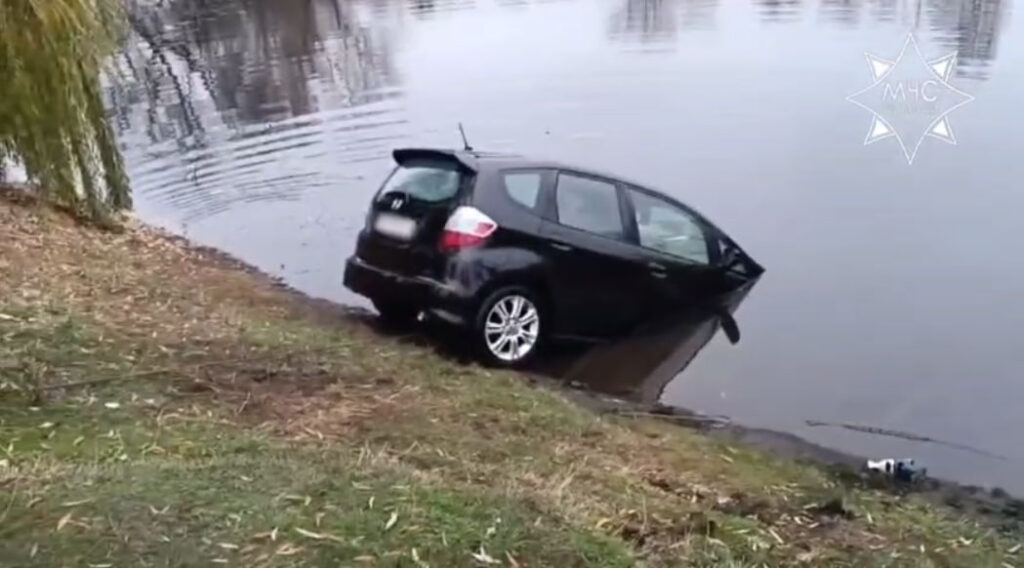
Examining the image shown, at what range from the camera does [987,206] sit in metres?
15.0

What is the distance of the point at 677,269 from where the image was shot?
11.2m

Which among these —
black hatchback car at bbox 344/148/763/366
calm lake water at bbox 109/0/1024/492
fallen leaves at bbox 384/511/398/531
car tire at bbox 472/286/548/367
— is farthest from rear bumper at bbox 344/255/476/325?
fallen leaves at bbox 384/511/398/531

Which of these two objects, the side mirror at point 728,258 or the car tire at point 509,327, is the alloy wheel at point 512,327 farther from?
the side mirror at point 728,258

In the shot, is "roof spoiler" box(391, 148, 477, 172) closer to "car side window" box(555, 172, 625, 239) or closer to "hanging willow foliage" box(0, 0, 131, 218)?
"car side window" box(555, 172, 625, 239)

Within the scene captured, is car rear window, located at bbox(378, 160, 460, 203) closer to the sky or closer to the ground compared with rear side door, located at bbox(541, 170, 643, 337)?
closer to the sky

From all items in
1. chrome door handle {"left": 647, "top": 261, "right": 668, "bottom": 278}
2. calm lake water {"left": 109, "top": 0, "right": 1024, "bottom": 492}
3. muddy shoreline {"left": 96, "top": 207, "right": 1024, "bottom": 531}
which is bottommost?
calm lake water {"left": 109, "top": 0, "right": 1024, "bottom": 492}

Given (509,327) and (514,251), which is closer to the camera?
(514,251)

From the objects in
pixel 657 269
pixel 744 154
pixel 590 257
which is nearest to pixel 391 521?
pixel 590 257

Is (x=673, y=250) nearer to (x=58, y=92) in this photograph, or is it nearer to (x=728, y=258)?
(x=728, y=258)

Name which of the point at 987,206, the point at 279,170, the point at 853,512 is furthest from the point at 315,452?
the point at 279,170

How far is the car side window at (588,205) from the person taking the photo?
10.3m

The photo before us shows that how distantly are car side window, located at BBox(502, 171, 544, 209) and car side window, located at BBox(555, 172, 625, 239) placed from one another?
0.22m

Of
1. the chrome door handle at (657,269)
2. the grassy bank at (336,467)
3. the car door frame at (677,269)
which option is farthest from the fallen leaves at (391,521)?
the chrome door handle at (657,269)

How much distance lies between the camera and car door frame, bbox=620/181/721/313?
35.6 ft
